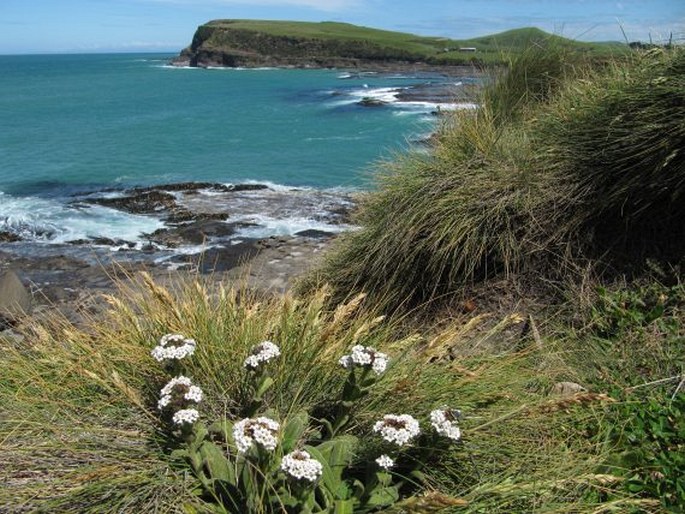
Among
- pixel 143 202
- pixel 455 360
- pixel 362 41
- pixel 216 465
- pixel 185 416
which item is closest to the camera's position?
pixel 185 416

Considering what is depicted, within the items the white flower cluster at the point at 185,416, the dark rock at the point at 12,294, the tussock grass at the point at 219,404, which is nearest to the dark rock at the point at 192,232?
the dark rock at the point at 12,294

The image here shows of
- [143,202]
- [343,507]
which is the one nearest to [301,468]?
[343,507]

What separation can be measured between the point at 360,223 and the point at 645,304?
3.16 m

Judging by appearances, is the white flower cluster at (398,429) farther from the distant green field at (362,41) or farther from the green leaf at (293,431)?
the distant green field at (362,41)

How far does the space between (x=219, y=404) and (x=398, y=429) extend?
122 centimetres

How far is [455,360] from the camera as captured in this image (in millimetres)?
3771

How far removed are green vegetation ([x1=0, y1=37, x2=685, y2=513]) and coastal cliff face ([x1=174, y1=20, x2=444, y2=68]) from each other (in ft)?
295

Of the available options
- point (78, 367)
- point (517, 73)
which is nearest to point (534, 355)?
point (78, 367)

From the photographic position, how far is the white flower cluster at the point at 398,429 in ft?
8.60

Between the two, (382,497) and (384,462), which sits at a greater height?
(384,462)

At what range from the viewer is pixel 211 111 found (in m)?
49.1

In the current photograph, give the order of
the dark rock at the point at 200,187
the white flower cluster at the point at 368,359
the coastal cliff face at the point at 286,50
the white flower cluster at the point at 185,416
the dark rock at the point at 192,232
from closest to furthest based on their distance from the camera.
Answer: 1. the white flower cluster at the point at 185,416
2. the white flower cluster at the point at 368,359
3. the dark rock at the point at 192,232
4. the dark rock at the point at 200,187
5. the coastal cliff face at the point at 286,50

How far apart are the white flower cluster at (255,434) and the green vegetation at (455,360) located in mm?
169

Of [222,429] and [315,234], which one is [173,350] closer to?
[222,429]
